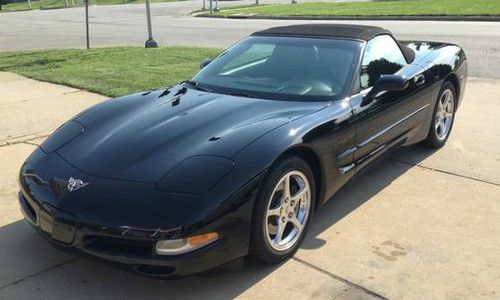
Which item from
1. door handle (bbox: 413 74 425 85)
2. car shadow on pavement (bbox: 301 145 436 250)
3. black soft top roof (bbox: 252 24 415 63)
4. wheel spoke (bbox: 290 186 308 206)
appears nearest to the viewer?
wheel spoke (bbox: 290 186 308 206)

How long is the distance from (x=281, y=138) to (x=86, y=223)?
1.19 m

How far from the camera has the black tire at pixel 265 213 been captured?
10.2ft

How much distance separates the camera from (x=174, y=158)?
321 cm

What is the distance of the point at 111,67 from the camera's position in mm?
10172

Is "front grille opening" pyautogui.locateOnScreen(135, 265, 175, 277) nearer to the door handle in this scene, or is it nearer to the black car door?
the black car door

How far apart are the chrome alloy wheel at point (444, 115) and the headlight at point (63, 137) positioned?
10.6 ft

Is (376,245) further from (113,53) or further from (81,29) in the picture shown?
(81,29)

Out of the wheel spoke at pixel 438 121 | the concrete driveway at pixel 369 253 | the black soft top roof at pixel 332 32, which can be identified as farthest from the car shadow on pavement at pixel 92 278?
the wheel spoke at pixel 438 121

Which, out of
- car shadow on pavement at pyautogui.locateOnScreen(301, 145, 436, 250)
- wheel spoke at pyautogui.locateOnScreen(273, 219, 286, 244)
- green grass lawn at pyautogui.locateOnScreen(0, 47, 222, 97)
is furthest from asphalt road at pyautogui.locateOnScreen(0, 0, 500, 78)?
wheel spoke at pyautogui.locateOnScreen(273, 219, 286, 244)

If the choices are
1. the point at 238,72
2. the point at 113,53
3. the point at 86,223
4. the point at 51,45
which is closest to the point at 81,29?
the point at 51,45

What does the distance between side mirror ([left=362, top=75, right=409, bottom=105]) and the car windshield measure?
191 millimetres

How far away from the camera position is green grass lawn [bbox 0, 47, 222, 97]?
850cm

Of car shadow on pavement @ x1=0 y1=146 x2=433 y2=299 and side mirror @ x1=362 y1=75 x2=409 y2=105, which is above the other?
side mirror @ x1=362 y1=75 x2=409 y2=105

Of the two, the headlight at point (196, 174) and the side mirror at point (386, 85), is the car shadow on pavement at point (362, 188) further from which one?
the headlight at point (196, 174)
